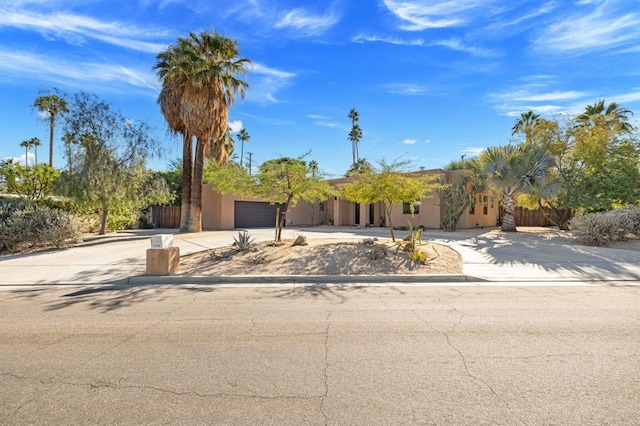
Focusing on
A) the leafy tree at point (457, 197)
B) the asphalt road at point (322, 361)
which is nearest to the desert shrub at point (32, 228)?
the asphalt road at point (322, 361)

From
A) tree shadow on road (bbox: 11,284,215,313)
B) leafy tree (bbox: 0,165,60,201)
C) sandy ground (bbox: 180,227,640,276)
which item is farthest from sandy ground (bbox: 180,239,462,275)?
leafy tree (bbox: 0,165,60,201)

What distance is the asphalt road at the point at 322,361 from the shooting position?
2959 mm

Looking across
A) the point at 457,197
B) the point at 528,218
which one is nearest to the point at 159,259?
the point at 457,197

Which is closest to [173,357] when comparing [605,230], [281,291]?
[281,291]

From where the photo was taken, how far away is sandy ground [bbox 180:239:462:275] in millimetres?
9453

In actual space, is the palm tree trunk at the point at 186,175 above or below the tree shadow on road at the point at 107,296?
above

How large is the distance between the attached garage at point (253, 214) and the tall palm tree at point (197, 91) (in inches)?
312

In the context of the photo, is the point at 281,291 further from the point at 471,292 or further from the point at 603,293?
the point at 603,293

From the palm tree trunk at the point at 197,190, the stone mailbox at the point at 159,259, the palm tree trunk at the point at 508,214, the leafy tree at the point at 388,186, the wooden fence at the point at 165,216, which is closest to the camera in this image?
the stone mailbox at the point at 159,259

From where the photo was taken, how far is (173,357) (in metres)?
4.10

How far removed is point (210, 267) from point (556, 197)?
19.3m

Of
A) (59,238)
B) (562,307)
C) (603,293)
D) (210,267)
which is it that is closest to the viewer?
(562,307)

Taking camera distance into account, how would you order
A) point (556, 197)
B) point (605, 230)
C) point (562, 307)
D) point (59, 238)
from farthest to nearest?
point (556, 197) < point (605, 230) < point (59, 238) < point (562, 307)

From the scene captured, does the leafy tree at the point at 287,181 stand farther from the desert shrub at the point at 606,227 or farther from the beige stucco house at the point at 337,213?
the beige stucco house at the point at 337,213
